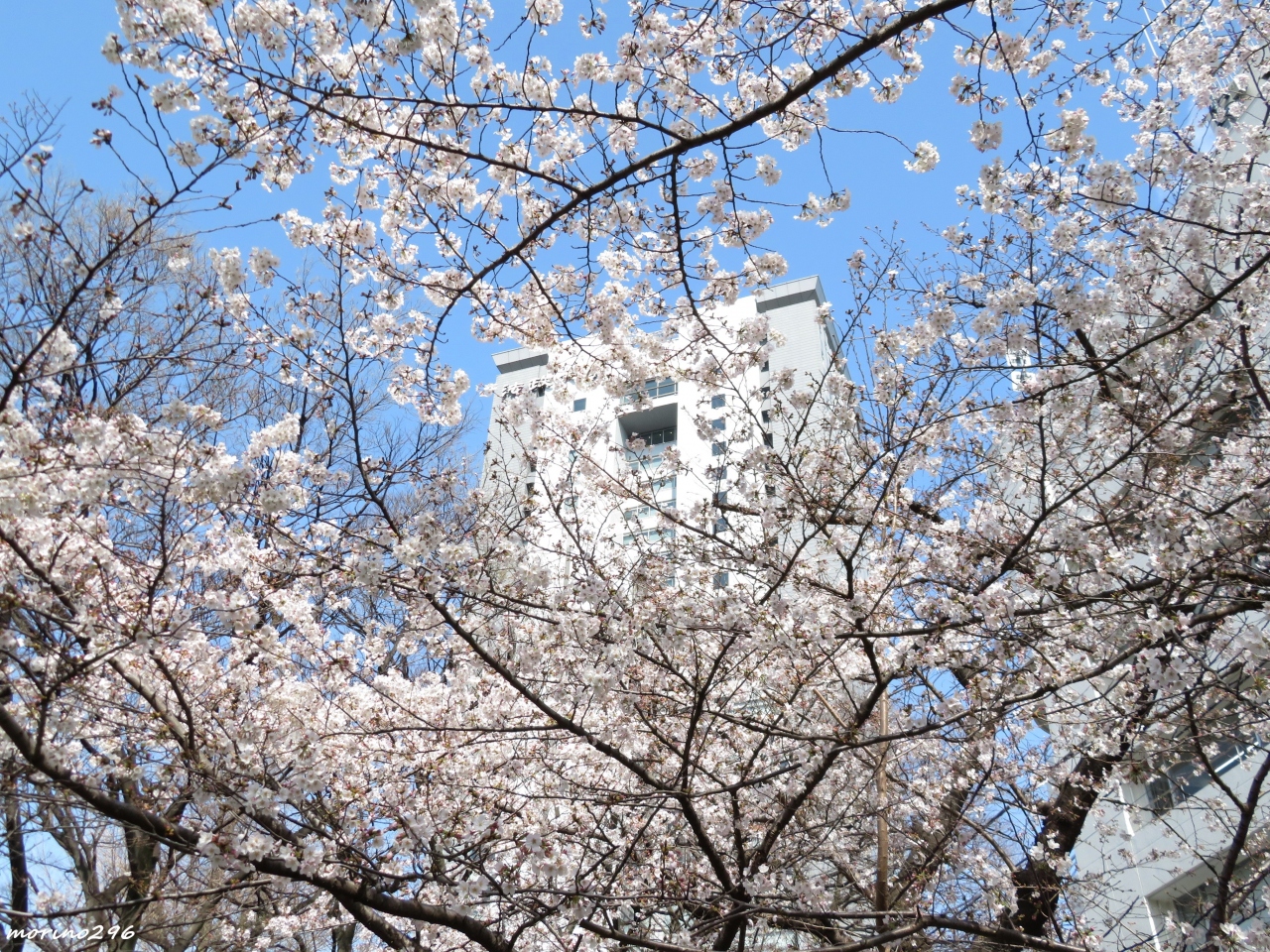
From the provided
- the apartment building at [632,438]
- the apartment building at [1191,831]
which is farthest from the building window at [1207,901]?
the apartment building at [632,438]

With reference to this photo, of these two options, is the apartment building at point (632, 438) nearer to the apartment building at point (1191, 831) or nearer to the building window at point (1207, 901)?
the apartment building at point (1191, 831)

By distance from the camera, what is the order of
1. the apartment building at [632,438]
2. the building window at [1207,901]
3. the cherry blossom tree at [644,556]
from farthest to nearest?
the building window at [1207,901], the apartment building at [632,438], the cherry blossom tree at [644,556]

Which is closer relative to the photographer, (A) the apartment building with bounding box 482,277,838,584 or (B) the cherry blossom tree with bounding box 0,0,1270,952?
(B) the cherry blossom tree with bounding box 0,0,1270,952

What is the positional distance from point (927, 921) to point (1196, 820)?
8.31 meters

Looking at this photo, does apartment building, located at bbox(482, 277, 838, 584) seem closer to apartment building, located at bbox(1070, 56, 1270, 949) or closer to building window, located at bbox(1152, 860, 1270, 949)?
apartment building, located at bbox(1070, 56, 1270, 949)

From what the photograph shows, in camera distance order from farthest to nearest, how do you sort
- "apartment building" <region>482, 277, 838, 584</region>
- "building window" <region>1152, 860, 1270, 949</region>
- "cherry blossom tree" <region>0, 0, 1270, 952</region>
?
"building window" <region>1152, 860, 1270, 949</region>
"apartment building" <region>482, 277, 838, 584</region>
"cherry blossom tree" <region>0, 0, 1270, 952</region>

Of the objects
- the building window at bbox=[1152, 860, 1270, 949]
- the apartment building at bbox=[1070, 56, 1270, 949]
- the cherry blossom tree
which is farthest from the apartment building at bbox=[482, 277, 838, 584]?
the building window at bbox=[1152, 860, 1270, 949]

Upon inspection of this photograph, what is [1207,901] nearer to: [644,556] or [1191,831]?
[1191,831]

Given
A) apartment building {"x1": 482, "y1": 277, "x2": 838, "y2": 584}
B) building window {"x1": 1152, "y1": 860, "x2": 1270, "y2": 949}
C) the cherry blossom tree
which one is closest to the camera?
the cherry blossom tree

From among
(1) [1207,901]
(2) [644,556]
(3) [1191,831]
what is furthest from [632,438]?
(3) [1191,831]

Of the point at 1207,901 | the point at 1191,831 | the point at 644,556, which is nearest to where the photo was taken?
the point at 644,556

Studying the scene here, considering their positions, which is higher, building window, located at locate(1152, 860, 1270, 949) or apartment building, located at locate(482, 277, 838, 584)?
apartment building, located at locate(482, 277, 838, 584)

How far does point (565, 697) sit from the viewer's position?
208 inches

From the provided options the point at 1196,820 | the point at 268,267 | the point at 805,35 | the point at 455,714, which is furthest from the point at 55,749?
the point at 1196,820
